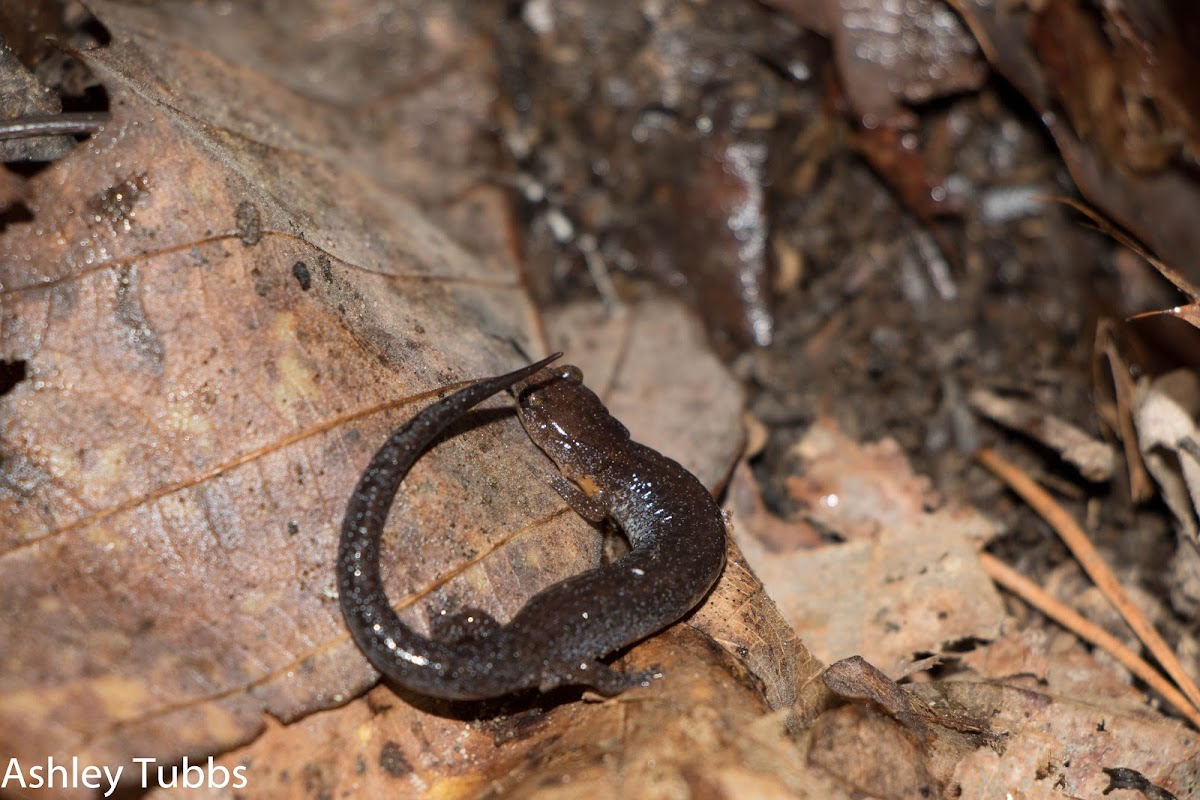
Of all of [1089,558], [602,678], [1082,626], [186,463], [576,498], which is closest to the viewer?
[186,463]

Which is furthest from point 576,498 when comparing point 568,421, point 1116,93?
point 1116,93

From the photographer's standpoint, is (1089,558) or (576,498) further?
(1089,558)

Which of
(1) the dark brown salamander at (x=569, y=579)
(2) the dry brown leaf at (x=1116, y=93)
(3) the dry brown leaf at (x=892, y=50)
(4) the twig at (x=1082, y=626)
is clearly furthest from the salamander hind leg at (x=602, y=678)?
(3) the dry brown leaf at (x=892, y=50)

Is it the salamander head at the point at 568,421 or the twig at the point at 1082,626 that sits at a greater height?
the salamander head at the point at 568,421

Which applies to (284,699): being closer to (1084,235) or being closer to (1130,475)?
(1130,475)

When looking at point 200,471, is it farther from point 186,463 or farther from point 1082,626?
point 1082,626

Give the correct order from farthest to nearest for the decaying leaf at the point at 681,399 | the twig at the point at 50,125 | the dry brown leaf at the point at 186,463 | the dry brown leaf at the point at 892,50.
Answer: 1. the dry brown leaf at the point at 892,50
2. the decaying leaf at the point at 681,399
3. the twig at the point at 50,125
4. the dry brown leaf at the point at 186,463

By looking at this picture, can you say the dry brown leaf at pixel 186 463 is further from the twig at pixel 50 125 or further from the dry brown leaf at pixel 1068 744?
the dry brown leaf at pixel 1068 744
